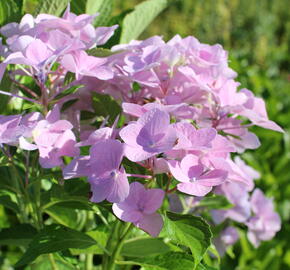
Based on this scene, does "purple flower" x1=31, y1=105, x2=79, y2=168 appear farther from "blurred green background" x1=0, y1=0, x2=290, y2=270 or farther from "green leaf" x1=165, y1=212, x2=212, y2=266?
"blurred green background" x1=0, y1=0, x2=290, y2=270

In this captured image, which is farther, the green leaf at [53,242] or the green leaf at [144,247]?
the green leaf at [144,247]

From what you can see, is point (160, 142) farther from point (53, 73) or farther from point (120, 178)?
point (53, 73)

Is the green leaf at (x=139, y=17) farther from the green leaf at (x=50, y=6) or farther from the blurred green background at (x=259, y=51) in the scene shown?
the blurred green background at (x=259, y=51)

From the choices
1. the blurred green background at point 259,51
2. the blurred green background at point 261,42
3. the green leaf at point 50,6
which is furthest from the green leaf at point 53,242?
the blurred green background at point 261,42

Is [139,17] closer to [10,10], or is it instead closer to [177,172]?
[10,10]

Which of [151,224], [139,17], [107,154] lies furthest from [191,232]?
[139,17]
